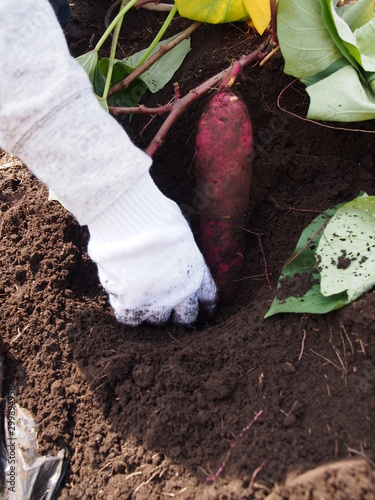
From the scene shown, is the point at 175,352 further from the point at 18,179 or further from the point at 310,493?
the point at 18,179

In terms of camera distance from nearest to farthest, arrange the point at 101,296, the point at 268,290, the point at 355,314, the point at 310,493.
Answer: the point at 310,493, the point at 355,314, the point at 268,290, the point at 101,296

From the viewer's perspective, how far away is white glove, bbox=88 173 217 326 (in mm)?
1100

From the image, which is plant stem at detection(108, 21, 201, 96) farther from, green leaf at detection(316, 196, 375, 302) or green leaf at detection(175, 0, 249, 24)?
green leaf at detection(316, 196, 375, 302)

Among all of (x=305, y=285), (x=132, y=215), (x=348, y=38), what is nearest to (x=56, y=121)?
(x=132, y=215)

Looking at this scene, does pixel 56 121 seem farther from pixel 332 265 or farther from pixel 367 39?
pixel 367 39

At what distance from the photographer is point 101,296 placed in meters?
1.32

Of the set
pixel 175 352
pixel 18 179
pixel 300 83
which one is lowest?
pixel 175 352

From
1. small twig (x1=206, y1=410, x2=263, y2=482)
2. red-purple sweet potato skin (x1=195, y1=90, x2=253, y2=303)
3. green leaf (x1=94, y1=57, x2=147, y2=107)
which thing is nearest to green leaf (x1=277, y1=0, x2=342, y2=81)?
red-purple sweet potato skin (x1=195, y1=90, x2=253, y2=303)

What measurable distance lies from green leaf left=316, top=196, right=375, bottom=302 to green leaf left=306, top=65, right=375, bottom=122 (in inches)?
8.2

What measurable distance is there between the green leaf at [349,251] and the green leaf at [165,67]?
774 millimetres

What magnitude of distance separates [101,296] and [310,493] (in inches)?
30.2

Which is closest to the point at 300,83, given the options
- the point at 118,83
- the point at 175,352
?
the point at 118,83

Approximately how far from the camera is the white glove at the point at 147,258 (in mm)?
1100

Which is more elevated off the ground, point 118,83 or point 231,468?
point 118,83
